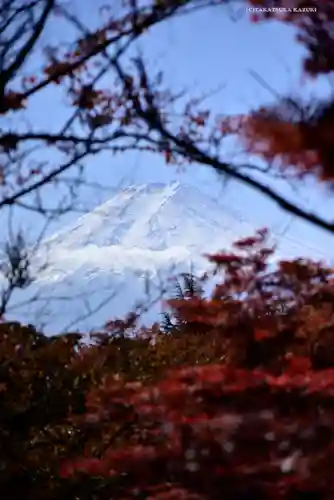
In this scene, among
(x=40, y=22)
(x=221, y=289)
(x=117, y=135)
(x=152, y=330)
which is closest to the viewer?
(x=40, y=22)

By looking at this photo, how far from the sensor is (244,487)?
8.59ft

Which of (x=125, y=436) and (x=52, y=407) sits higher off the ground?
(x=52, y=407)

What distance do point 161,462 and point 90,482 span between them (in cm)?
237

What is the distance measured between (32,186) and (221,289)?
1.27 meters

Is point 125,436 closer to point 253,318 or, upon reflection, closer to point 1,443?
point 1,443

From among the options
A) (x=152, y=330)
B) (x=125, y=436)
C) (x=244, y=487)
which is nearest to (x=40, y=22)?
(x=244, y=487)

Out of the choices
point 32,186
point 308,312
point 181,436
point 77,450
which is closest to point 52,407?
point 77,450

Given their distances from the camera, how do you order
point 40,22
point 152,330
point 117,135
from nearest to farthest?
point 40,22 < point 117,135 < point 152,330

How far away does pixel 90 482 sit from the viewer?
5.17 meters

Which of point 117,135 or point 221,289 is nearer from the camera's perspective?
point 117,135

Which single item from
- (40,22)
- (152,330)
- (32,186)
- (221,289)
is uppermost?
(152,330)

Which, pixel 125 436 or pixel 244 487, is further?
pixel 125 436

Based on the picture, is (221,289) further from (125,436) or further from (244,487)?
(244,487)

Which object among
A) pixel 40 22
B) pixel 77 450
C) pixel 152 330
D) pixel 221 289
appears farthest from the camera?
pixel 152 330
